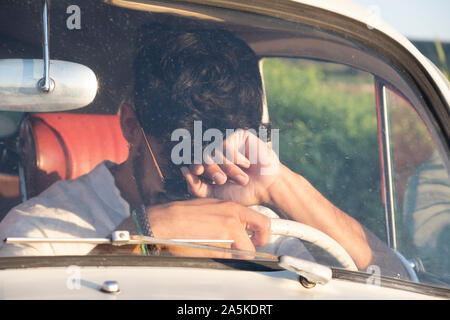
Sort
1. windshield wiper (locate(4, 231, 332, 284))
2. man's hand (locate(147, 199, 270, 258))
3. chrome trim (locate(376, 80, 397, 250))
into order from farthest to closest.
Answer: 1. chrome trim (locate(376, 80, 397, 250))
2. man's hand (locate(147, 199, 270, 258))
3. windshield wiper (locate(4, 231, 332, 284))

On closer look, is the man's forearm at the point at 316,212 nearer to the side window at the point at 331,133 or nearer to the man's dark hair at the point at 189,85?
the side window at the point at 331,133

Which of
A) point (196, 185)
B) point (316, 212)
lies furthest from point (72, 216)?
point (316, 212)

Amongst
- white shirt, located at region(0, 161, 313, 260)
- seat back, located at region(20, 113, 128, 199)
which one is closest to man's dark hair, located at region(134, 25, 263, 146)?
seat back, located at region(20, 113, 128, 199)

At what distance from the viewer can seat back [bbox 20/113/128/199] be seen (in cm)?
170

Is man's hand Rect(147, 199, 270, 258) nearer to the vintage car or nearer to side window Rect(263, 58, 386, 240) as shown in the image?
the vintage car

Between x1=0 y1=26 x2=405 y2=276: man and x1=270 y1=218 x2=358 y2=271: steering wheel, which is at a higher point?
x1=0 y1=26 x2=405 y2=276: man

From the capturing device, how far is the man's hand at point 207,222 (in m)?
1.67

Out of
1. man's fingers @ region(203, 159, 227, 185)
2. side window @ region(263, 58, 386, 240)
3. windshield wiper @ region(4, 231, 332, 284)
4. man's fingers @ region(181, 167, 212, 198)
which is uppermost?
side window @ region(263, 58, 386, 240)

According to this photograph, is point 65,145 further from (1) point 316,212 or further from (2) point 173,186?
(1) point 316,212

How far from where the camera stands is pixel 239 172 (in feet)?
5.60

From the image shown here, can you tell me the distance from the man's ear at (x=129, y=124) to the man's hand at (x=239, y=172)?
16 cm

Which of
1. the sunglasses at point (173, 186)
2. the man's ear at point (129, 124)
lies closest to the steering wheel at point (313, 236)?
the sunglasses at point (173, 186)

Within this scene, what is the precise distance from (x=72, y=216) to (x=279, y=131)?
1.98 feet

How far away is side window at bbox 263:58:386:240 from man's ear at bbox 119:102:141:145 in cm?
37
